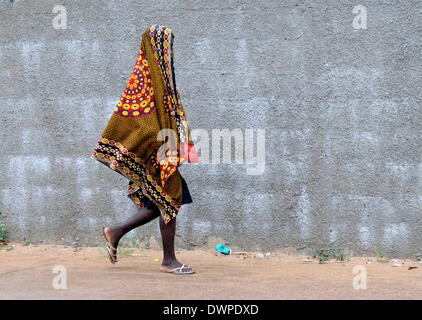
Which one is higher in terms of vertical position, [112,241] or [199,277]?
[112,241]

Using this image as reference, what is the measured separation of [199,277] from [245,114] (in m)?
1.73

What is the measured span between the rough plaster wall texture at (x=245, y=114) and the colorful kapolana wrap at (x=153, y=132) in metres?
1.20

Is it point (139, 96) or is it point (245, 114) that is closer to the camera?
point (139, 96)

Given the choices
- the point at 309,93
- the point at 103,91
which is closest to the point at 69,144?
the point at 103,91

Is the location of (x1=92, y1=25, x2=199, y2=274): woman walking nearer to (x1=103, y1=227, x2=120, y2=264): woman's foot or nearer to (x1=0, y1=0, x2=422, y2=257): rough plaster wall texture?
(x1=103, y1=227, x2=120, y2=264): woman's foot

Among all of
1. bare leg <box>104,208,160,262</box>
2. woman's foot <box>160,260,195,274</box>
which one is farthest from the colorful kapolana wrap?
woman's foot <box>160,260,195,274</box>

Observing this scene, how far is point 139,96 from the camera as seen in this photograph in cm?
528

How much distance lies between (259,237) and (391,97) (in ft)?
5.59

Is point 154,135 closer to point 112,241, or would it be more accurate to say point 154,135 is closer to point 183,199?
point 183,199

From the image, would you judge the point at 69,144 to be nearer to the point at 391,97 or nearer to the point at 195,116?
the point at 195,116

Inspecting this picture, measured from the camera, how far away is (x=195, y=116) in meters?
6.47

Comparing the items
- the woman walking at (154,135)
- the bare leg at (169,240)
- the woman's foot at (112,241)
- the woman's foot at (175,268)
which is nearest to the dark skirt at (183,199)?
the woman walking at (154,135)

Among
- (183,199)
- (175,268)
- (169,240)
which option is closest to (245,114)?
(183,199)

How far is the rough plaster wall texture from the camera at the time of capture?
6.05 metres
